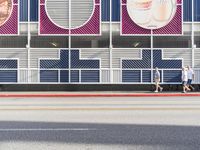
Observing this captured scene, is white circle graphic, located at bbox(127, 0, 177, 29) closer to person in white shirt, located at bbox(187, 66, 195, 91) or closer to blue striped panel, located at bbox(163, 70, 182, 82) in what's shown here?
blue striped panel, located at bbox(163, 70, 182, 82)

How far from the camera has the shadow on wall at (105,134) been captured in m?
10.2

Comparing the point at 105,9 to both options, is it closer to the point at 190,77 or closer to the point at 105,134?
the point at 190,77

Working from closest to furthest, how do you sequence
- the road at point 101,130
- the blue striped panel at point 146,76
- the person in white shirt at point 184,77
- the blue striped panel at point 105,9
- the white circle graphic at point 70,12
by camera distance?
1. the road at point 101,130
2. the person in white shirt at point 184,77
3. the white circle graphic at point 70,12
4. the blue striped panel at point 146,76
5. the blue striped panel at point 105,9

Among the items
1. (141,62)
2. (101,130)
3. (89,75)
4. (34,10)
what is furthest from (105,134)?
(34,10)

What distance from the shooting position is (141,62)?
1188 inches

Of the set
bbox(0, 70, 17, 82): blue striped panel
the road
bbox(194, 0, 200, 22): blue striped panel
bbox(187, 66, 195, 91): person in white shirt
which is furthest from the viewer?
bbox(194, 0, 200, 22): blue striped panel

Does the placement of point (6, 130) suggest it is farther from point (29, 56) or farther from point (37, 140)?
point (29, 56)

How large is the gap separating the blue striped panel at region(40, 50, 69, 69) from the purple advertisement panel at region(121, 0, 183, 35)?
11.4 ft

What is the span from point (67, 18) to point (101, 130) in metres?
18.9

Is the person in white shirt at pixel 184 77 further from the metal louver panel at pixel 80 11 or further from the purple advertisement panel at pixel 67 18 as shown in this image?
the metal louver panel at pixel 80 11

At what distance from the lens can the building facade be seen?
2997cm

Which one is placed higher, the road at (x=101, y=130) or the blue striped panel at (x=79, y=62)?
the blue striped panel at (x=79, y=62)

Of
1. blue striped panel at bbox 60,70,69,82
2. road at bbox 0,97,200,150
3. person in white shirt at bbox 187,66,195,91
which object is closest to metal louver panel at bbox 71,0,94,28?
blue striped panel at bbox 60,70,69,82

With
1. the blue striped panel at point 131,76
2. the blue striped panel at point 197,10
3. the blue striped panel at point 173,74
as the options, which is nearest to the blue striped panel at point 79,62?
the blue striped panel at point 131,76
